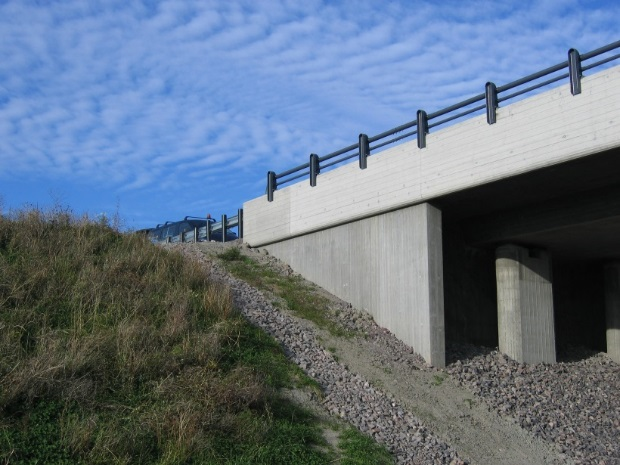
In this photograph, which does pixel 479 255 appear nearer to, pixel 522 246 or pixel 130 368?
pixel 522 246

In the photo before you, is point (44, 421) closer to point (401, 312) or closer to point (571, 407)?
point (401, 312)

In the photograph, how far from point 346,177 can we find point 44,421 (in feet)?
39.5

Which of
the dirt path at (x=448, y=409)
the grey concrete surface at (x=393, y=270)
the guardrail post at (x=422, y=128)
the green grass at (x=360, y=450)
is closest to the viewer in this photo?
the green grass at (x=360, y=450)

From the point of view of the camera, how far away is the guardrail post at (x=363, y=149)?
66.3 feet

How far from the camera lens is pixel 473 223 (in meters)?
20.9

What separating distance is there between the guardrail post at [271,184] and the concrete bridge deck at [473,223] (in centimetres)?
36

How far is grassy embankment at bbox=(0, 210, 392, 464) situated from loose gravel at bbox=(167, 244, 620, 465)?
0.78 m

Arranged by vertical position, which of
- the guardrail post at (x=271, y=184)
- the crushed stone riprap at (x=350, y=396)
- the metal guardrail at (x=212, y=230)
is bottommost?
the crushed stone riprap at (x=350, y=396)

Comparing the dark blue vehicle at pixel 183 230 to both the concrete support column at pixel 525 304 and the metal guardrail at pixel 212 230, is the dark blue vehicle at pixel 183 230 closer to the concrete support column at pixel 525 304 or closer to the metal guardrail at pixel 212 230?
the metal guardrail at pixel 212 230

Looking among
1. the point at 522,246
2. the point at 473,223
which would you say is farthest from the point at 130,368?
the point at 522,246

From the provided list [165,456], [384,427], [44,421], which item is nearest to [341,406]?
[384,427]

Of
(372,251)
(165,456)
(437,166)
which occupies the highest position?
(437,166)

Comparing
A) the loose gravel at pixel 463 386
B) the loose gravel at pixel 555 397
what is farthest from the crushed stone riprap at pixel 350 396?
the loose gravel at pixel 555 397

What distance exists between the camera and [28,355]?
1166 cm
